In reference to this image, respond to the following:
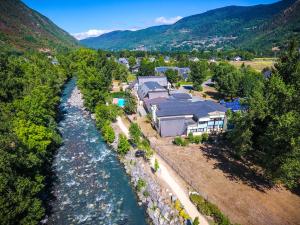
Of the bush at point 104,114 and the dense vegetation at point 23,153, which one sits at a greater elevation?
the dense vegetation at point 23,153

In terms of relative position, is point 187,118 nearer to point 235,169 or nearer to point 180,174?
point 235,169

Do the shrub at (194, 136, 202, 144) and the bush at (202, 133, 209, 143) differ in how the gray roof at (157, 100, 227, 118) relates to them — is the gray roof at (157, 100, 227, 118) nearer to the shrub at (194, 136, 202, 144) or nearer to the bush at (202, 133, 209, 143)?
the bush at (202, 133, 209, 143)

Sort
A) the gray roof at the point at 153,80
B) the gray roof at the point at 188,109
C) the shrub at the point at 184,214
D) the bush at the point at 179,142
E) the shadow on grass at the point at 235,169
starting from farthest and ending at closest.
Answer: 1. the gray roof at the point at 153,80
2. the gray roof at the point at 188,109
3. the bush at the point at 179,142
4. the shadow on grass at the point at 235,169
5. the shrub at the point at 184,214

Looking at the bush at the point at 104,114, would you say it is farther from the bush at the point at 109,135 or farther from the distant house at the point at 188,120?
the distant house at the point at 188,120

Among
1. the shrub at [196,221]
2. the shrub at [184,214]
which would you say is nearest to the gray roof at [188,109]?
the shrub at [184,214]

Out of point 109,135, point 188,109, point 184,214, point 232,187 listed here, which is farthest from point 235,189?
point 109,135

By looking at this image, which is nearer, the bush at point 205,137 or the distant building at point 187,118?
the bush at point 205,137
